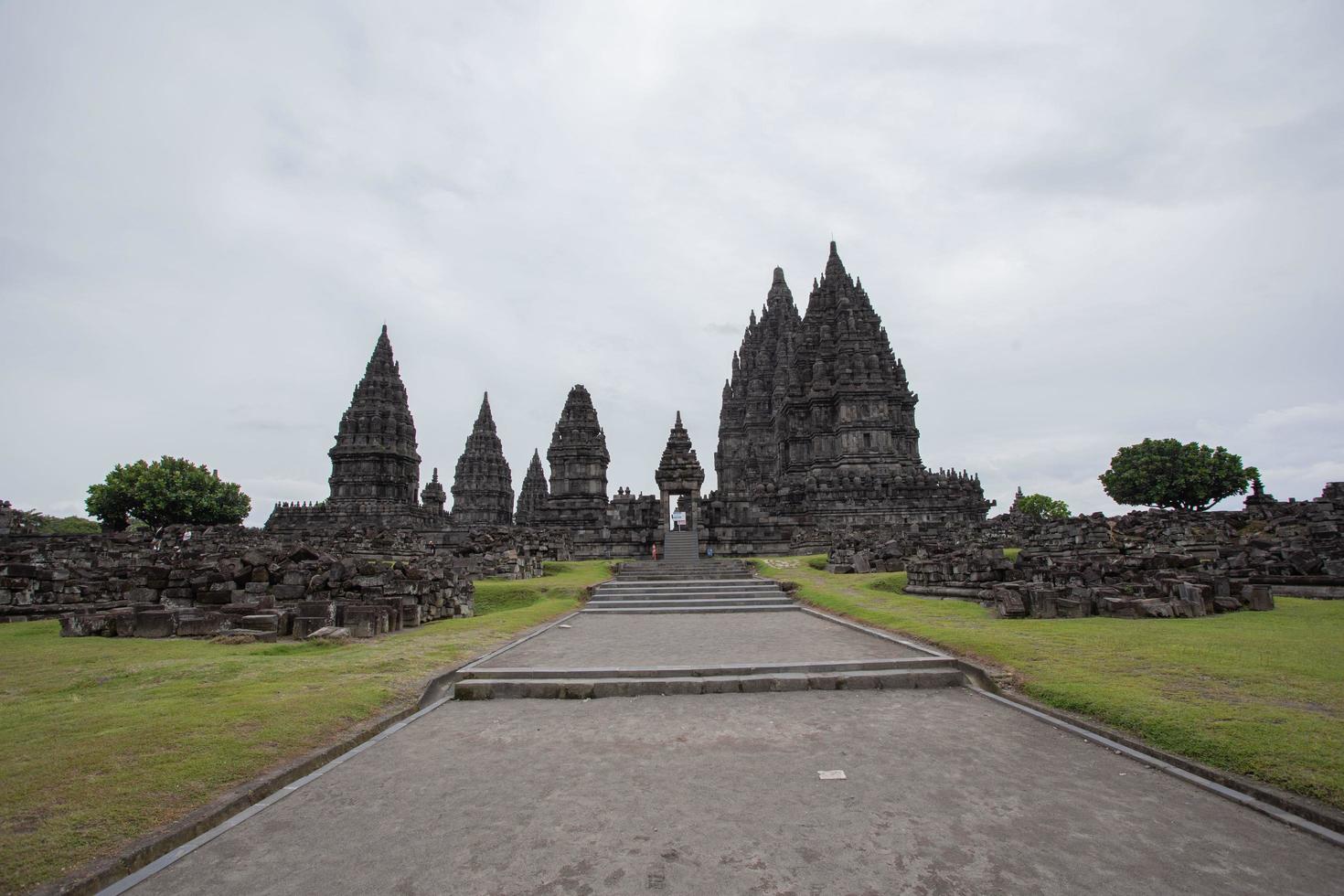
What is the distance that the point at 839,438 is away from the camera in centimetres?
4509

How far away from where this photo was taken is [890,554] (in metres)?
22.7

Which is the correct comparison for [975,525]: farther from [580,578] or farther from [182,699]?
[182,699]

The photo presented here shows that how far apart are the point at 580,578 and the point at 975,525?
21625mm

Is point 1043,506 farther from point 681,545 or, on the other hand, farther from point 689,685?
point 689,685

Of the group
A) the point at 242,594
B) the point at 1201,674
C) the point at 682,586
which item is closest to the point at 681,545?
the point at 682,586

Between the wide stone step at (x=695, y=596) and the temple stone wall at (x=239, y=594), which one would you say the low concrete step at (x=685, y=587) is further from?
the temple stone wall at (x=239, y=594)

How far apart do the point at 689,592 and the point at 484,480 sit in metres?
55.6

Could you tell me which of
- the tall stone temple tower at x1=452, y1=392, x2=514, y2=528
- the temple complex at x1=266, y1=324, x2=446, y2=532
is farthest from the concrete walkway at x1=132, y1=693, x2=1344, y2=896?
the tall stone temple tower at x1=452, y1=392, x2=514, y2=528

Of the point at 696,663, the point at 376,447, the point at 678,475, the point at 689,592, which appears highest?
the point at 376,447

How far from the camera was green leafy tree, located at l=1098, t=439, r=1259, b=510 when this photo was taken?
5034 centimetres

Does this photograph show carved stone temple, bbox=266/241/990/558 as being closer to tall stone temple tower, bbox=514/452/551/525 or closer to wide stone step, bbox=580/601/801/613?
tall stone temple tower, bbox=514/452/551/525

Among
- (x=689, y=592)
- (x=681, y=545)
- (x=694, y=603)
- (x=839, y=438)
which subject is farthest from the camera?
(x=839, y=438)

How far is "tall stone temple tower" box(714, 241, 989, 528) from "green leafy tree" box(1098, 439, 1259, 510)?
19077 millimetres

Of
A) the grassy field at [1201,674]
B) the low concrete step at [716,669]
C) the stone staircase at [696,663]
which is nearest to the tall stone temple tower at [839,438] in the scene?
the stone staircase at [696,663]
